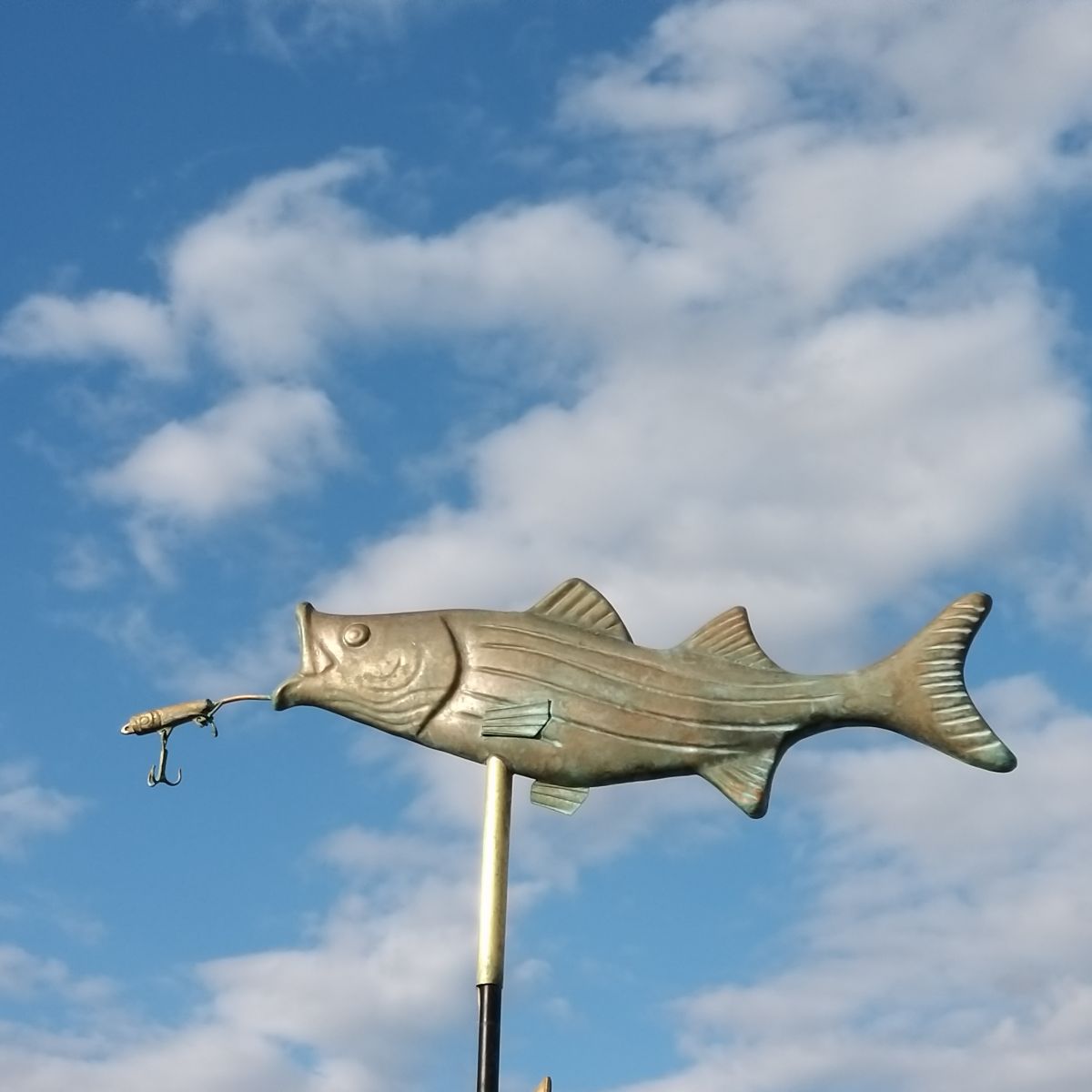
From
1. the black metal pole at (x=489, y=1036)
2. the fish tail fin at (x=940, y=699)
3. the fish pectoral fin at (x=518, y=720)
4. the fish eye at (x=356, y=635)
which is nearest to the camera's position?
the black metal pole at (x=489, y=1036)

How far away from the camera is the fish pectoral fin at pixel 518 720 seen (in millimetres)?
6051

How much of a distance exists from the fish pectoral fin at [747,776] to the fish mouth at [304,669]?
1415mm

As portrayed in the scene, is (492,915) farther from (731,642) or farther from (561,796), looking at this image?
(731,642)

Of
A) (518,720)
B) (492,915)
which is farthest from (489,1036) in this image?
(518,720)

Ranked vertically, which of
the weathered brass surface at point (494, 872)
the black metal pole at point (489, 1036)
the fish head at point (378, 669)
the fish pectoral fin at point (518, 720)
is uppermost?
the fish head at point (378, 669)

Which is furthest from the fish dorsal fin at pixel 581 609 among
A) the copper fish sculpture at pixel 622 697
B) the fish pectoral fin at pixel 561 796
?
the fish pectoral fin at pixel 561 796

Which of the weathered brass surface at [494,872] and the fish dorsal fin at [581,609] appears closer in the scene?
the weathered brass surface at [494,872]

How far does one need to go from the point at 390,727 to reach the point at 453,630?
1.33ft

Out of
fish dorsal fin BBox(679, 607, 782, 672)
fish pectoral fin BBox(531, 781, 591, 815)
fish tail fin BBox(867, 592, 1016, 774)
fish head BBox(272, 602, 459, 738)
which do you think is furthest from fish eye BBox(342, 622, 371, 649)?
fish tail fin BBox(867, 592, 1016, 774)

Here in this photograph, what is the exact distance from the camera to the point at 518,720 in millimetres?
6070

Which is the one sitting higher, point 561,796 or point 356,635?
point 356,635

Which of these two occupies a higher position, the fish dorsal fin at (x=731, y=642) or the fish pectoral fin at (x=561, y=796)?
the fish dorsal fin at (x=731, y=642)

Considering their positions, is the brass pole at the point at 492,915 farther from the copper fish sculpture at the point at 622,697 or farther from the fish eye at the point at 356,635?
the fish eye at the point at 356,635

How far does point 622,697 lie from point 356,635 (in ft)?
3.32
